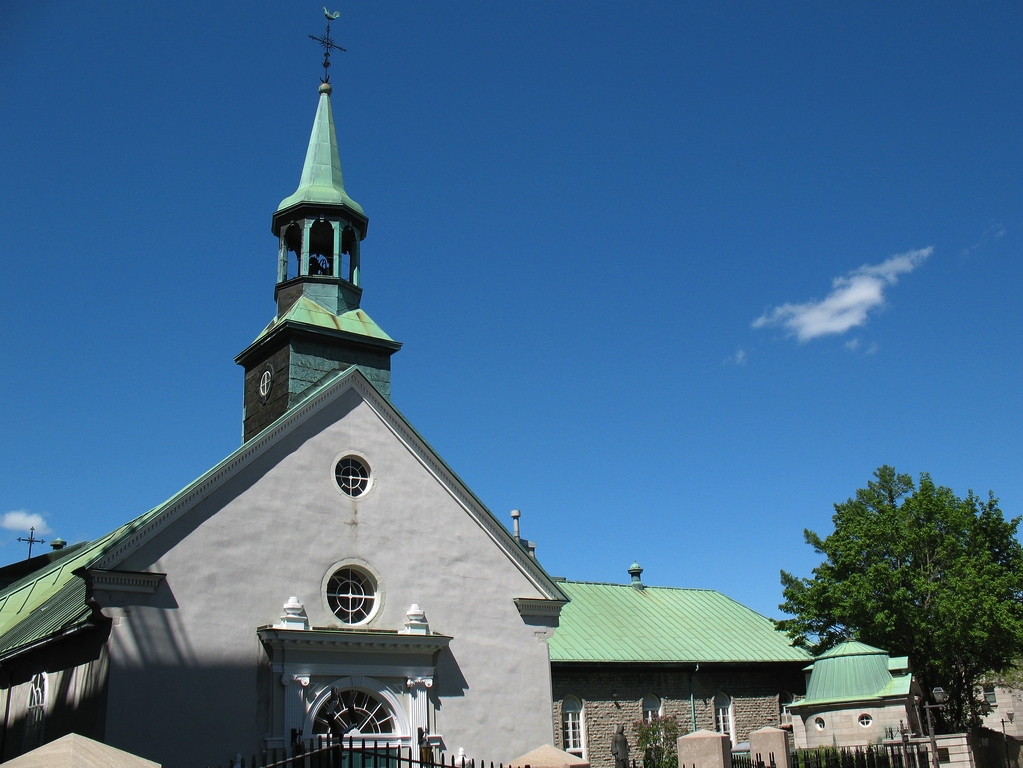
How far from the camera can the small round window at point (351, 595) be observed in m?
19.4

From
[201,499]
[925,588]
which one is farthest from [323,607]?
[925,588]

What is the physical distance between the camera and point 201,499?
1841 centimetres

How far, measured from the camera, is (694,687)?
2950 cm

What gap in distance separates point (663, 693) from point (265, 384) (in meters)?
15.0

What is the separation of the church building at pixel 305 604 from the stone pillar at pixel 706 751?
4.97 metres

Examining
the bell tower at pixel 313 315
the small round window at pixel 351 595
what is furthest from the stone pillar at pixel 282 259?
the small round window at pixel 351 595

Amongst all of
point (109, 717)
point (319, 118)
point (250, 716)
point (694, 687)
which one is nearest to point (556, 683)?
point (694, 687)

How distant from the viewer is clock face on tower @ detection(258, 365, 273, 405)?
2352 centimetres

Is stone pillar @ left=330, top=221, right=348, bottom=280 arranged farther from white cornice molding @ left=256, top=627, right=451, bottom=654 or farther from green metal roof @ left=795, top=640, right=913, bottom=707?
green metal roof @ left=795, top=640, right=913, bottom=707

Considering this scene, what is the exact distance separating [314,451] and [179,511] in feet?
10.4

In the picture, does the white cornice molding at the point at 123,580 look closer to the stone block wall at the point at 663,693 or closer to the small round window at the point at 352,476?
the small round window at the point at 352,476

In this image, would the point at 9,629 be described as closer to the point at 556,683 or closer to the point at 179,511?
the point at 179,511

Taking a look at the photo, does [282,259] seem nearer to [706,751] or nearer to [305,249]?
[305,249]

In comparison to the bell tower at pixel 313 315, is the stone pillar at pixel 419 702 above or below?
below
